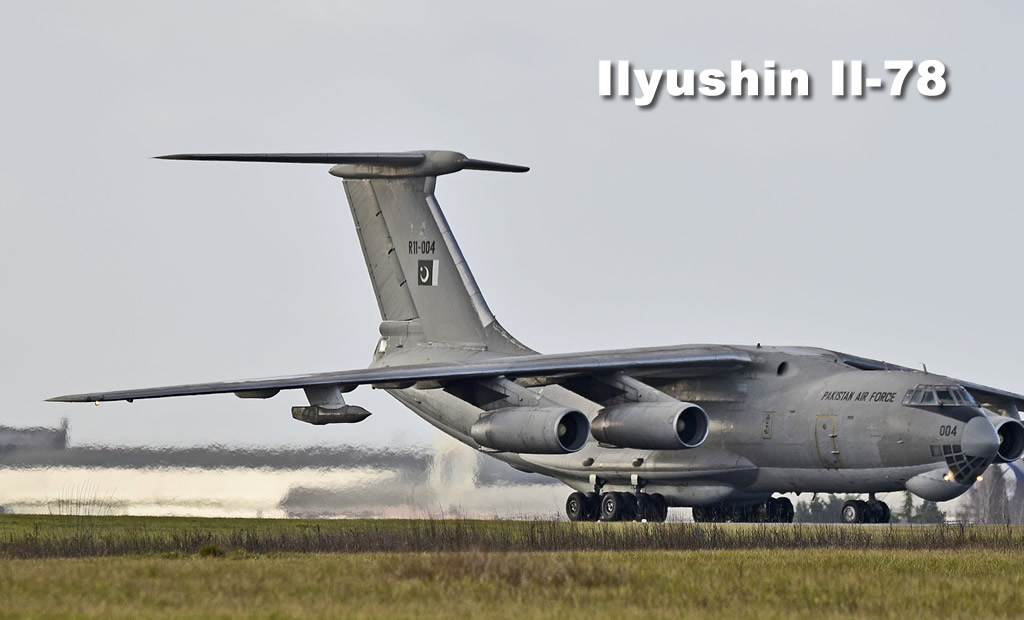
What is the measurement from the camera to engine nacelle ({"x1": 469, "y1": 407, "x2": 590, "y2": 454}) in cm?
2152

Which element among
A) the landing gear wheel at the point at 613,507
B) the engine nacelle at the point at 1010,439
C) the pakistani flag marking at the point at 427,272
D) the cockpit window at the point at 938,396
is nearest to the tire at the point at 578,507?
the landing gear wheel at the point at 613,507

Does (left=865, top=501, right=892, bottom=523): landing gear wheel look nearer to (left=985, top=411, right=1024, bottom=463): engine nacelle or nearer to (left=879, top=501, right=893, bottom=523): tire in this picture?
(left=879, top=501, right=893, bottom=523): tire

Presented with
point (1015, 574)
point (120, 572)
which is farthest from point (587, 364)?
point (120, 572)

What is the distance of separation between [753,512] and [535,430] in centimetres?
473

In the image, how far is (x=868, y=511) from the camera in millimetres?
22750

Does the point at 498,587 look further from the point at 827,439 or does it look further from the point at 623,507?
the point at 623,507

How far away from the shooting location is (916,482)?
2108 centimetres

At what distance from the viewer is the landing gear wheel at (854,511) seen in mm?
22734

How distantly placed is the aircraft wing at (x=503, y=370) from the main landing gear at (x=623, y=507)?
2190 mm

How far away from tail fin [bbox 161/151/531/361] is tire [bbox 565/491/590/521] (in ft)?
9.01

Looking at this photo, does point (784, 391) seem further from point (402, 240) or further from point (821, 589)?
point (821, 589)

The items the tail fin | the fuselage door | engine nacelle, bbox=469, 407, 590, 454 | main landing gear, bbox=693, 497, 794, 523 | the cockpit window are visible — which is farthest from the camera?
the tail fin

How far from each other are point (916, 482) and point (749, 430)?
2735 mm

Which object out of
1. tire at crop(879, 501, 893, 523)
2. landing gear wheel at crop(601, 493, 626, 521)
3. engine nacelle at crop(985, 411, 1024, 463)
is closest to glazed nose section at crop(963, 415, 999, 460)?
engine nacelle at crop(985, 411, 1024, 463)
